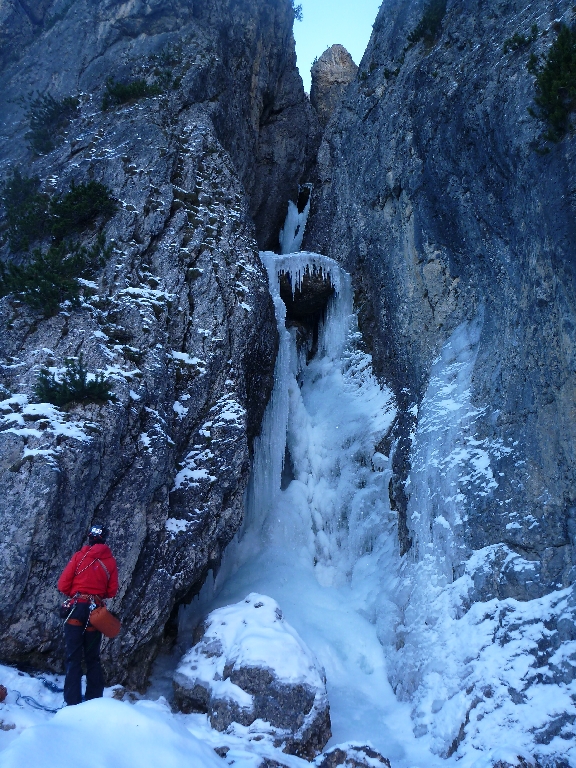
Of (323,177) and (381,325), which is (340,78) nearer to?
(323,177)

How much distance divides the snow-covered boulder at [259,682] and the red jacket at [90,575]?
258 cm

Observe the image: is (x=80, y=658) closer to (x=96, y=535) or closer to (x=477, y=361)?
(x=96, y=535)

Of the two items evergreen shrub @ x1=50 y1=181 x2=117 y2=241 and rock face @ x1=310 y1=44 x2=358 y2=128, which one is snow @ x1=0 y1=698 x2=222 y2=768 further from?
rock face @ x1=310 y1=44 x2=358 y2=128

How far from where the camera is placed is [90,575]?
6855 mm

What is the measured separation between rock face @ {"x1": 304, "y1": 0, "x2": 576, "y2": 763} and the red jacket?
5364 mm

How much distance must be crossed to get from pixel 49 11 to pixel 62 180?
465 inches

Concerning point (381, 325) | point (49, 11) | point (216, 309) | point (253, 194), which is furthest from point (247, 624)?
point (49, 11)

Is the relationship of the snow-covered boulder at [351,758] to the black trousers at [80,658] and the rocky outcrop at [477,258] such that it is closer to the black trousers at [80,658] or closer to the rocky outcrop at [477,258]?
the black trousers at [80,658]

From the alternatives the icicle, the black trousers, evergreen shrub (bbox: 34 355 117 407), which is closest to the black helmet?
the black trousers

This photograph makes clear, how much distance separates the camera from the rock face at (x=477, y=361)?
27.7 ft

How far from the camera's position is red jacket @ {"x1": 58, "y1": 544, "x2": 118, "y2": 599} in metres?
6.80

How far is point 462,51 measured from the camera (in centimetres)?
1422

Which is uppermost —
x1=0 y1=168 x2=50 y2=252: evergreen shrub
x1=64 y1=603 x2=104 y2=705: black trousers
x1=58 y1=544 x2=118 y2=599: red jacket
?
x1=0 y1=168 x2=50 y2=252: evergreen shrub

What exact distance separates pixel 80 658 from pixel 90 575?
0.93 m
